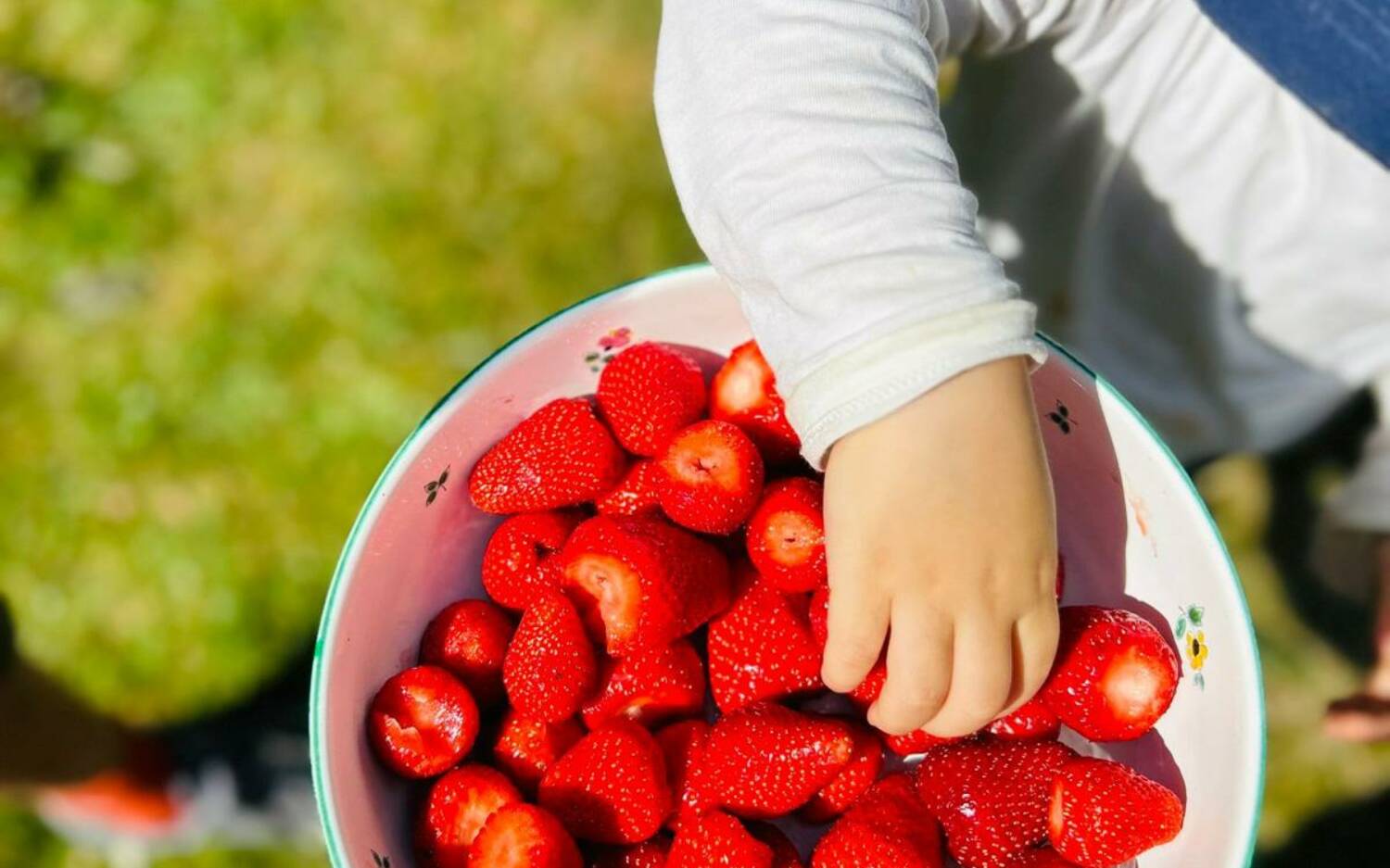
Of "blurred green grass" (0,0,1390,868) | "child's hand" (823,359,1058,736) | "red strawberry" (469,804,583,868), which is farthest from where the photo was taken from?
"blurred green grass" (0,0,1390,868)

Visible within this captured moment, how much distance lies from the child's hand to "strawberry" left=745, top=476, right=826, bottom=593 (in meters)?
0.09

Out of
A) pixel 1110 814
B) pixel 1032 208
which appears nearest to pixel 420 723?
pixel 1110 814

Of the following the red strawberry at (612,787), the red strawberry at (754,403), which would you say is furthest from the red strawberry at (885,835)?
the red strawberry at (754,403)

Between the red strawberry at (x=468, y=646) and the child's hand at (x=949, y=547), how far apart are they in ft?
0.79

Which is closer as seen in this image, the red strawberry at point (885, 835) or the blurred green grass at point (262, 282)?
the red strawberry at point (885, 835)

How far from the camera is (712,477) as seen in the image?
77cm

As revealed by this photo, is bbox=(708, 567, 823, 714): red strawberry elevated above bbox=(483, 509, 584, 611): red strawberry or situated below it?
below

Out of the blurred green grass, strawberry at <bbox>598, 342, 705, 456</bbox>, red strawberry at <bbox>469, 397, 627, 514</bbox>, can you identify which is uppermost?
strawberry at <bbox>598, 342, 705, 456</bbox>

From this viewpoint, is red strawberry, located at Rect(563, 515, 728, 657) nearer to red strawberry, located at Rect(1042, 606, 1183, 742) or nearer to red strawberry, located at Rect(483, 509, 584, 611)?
red strawberry, located at Rect(483, 509, 584, 611)

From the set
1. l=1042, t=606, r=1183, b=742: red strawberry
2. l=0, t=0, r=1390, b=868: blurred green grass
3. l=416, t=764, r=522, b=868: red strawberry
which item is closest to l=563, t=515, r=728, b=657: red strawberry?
l=416, t=764, r=522, b=868: red strawberry

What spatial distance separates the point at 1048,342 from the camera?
0.72 m

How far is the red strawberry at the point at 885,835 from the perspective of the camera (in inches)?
28.1

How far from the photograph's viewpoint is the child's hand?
0.59 meters

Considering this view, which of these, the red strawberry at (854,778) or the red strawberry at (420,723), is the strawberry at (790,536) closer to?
the red strawberry at (854,778)
